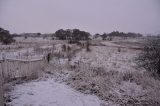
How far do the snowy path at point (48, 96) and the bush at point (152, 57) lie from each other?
5.40 meters

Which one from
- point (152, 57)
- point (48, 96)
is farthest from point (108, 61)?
point (48, 96)

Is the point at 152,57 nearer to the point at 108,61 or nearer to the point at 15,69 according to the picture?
the point at 108,61

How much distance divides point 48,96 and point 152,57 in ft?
22.4

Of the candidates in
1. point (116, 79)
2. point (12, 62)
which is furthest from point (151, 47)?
point (12, 62)

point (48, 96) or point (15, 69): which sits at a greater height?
point (15, 69)

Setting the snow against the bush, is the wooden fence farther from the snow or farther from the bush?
the bush

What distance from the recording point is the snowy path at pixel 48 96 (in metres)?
5.21

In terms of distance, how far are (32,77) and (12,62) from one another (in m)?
1.21

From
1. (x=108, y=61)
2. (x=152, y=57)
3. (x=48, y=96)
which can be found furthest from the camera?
(x=108, y=61)

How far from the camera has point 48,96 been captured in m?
5.77

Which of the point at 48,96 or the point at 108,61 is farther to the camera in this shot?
the point at 108,61

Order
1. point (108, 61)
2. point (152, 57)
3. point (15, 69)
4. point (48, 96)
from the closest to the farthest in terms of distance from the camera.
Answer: point (48, 96)
point (15, 69)
point (152, 57)
point (108, 61)

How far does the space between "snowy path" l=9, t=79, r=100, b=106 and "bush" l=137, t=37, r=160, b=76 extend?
17.7 ft

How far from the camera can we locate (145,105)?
521 centimetres
